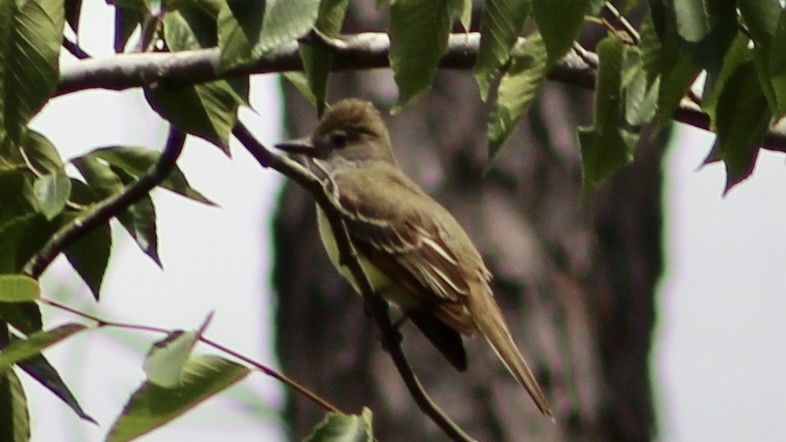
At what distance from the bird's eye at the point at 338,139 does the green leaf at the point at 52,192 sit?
9.80ft

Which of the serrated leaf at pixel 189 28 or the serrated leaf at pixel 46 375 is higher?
the serrated leaf at pixel 189 28

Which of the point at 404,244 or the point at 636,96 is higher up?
the point at 636,96

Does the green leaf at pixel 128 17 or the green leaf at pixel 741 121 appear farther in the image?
the green leaf at pixel 128 17

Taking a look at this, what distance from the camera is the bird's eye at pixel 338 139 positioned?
5738 mm

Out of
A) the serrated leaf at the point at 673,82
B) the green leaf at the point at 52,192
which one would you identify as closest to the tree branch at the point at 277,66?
the green leaf at the point at 52,192

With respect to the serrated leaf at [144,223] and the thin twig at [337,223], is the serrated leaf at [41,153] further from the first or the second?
the thin twig at [337,223]

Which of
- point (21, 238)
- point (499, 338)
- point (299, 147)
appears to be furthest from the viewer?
point (299, 147)

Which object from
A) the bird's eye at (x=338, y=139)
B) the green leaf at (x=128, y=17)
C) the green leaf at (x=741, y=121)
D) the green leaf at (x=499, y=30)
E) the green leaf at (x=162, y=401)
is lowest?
the bird's eye at (x=338, y=139)

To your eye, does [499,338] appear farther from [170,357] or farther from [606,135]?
[170,357]

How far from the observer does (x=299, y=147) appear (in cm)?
568

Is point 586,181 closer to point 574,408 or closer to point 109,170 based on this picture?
point 109,170

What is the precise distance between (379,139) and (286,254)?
34.1 inches

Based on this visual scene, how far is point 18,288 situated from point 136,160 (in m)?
0.82

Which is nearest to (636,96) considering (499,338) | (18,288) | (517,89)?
(517,89)
